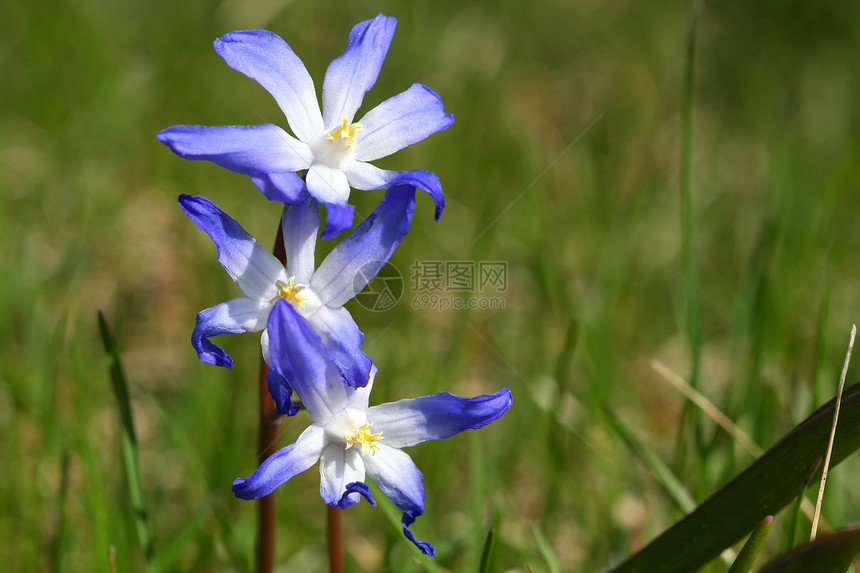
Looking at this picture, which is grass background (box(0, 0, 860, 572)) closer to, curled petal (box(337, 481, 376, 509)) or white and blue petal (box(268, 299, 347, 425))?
curled petal (box(337, 481, 376, 509))

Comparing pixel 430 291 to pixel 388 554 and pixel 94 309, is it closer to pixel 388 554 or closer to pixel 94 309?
pixel 388 554

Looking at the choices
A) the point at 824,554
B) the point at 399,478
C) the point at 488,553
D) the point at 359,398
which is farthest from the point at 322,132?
the point at 824,554

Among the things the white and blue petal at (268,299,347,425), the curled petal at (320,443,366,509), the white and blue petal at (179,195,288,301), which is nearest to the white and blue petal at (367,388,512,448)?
the curled petal at (320,443,366,509)

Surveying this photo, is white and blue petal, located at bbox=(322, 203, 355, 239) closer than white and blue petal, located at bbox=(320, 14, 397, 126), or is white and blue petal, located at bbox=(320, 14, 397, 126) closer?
white and blue petal, located at bbox=(322, 203, 355, 239)

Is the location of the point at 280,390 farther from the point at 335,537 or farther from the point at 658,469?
the point at 658,469

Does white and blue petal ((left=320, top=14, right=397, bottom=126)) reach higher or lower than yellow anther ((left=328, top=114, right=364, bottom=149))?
higher

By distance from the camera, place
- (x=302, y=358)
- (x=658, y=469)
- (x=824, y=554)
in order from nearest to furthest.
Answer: (x=824, y=554) → (x=302, y=358) → (x=658, y=469)
